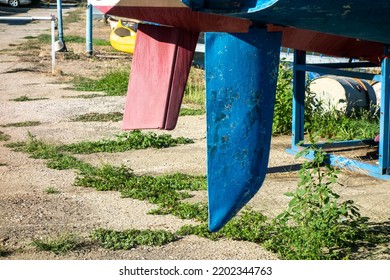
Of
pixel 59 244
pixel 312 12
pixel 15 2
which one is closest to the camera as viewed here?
pixel 312 12

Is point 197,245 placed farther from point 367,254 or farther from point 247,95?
point 247,95

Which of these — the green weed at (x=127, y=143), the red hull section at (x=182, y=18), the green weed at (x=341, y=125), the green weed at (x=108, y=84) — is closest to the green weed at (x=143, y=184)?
the green weed at (x=127, y=143)

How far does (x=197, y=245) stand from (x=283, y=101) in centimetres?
415

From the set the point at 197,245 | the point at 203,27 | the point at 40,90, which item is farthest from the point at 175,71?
the point at 40,90

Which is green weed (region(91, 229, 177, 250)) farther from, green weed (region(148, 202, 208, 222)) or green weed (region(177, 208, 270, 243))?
green weed (region(148, 202, 208, 222))

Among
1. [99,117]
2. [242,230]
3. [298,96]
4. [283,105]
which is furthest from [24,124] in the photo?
[242,230]

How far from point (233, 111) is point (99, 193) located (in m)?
3.01

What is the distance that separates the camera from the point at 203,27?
4.68 metres

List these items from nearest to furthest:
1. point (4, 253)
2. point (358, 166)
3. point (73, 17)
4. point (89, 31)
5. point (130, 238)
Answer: point (4, 253) → point (130, 238) → point (358, 166) → point (89, 31) → point (73, 17)

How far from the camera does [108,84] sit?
44.1ft

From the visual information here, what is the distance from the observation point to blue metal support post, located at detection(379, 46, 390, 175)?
285 inches

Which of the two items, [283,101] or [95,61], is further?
Result: [95,61]

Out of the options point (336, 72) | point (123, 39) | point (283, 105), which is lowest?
point (123, 39)

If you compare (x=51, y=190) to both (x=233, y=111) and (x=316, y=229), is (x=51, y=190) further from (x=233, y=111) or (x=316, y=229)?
(x=233, y=111)
